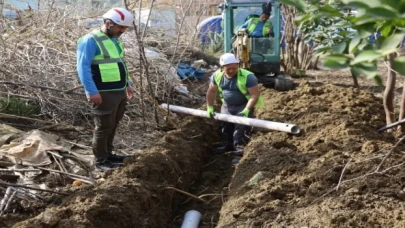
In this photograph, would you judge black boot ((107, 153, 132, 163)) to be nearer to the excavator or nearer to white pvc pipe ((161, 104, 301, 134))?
white pvc pipe ((161, 104, 301, 134))

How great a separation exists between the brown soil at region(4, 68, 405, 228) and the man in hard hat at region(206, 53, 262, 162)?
0.26 m

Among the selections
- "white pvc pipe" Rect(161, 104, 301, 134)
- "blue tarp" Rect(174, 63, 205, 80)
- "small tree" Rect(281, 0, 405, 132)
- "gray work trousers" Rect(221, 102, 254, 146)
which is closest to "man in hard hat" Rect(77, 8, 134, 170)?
"white pvc pipe" Rect(161, 104, 301, 134)

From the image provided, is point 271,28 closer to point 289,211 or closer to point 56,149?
point 56,149

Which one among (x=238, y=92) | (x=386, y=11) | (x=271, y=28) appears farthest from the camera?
(x=271, y=28)

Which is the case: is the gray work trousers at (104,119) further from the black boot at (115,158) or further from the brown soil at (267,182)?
the brown soil at (267,182)

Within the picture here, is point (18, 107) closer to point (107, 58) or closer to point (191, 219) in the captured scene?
point (107, 58)

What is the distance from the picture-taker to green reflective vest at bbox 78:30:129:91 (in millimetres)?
5738

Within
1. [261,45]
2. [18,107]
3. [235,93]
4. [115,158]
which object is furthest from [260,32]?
[115,158]

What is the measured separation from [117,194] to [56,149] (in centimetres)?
174

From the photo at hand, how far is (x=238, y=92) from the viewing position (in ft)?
23.3

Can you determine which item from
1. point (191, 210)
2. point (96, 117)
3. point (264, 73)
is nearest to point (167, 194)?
point (191, 210)

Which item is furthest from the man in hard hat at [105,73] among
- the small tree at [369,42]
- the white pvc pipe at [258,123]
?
the small tree at [369,42]

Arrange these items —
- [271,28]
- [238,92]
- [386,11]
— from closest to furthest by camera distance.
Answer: [386,11] < [238,92] < [271,28]

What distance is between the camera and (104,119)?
19.5ft
